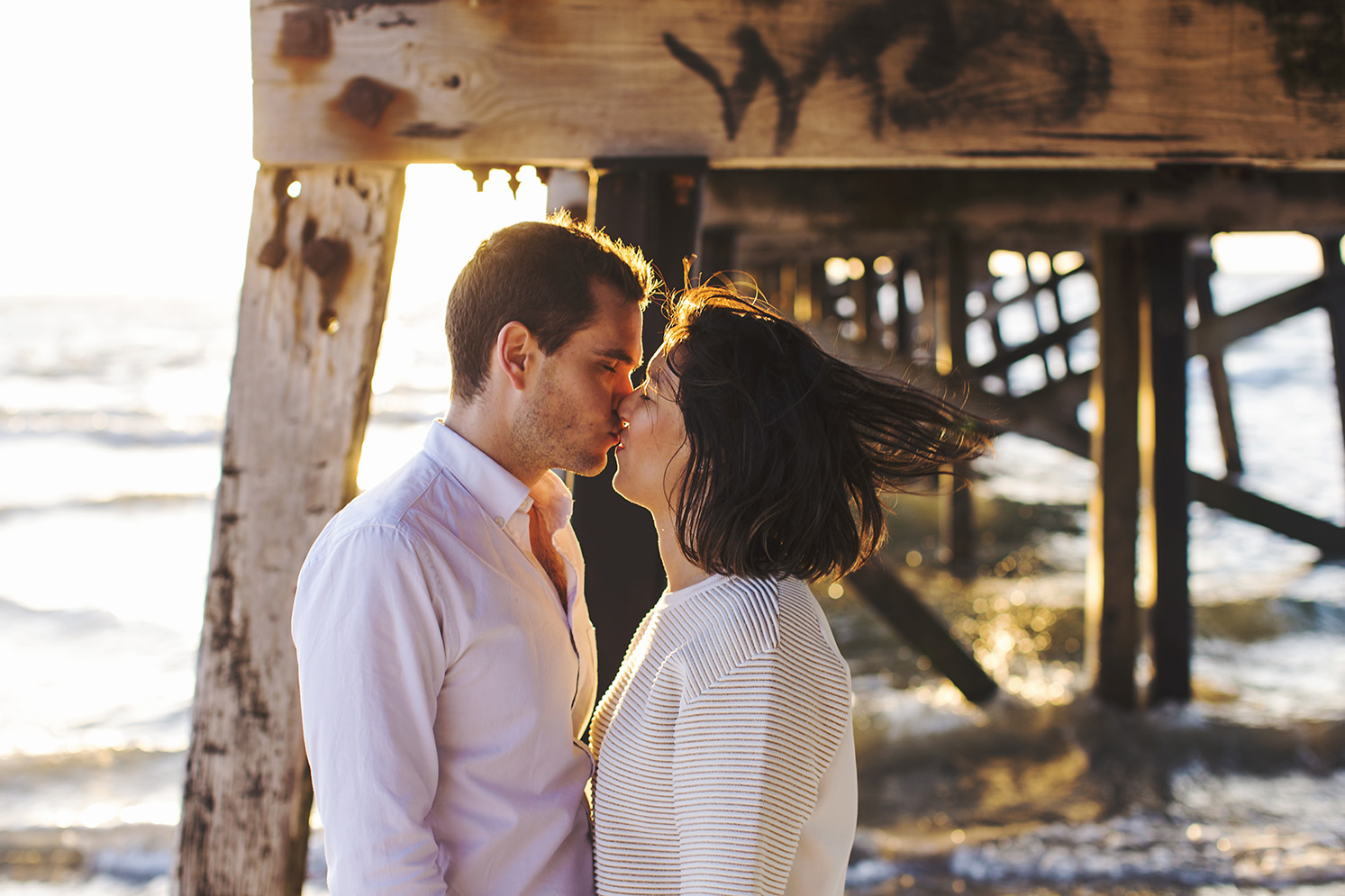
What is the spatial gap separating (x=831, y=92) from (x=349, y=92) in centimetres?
87

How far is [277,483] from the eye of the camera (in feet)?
6.28

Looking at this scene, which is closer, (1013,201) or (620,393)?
(620,393)

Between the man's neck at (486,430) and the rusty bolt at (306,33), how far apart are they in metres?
0.74

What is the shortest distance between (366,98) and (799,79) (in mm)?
779

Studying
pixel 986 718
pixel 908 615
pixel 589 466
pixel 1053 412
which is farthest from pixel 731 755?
pixel 1053 412

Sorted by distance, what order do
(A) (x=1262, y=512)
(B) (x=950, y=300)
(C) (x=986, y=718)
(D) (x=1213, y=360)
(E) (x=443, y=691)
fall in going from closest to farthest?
(E) (x=443, y=691) < (C) (x=986, y=718) < (A) (x=1262, y=512) < (B) (x=950, y=300) < (D) (x=1213, y=360)

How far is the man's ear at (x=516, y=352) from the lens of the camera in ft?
4.88

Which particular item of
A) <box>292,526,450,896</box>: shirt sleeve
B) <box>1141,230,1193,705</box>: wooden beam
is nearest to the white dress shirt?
<box>292,526,450,896</box>: shirt sleeve

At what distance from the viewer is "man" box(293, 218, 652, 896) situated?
1.22 meters

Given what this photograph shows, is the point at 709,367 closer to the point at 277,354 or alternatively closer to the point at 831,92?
the point at 831,92

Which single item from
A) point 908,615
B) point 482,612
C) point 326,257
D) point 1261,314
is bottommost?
point 908,615

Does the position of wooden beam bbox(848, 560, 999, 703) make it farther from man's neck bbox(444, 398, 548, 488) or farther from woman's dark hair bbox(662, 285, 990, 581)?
man's neck bbox(444, 398, 548, 488)

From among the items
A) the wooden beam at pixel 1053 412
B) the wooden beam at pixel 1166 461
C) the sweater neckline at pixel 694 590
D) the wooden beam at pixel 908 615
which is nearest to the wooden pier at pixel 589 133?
the sweater neckline at pixel 694 590

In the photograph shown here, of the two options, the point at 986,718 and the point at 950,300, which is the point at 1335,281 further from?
the point at 986,718
